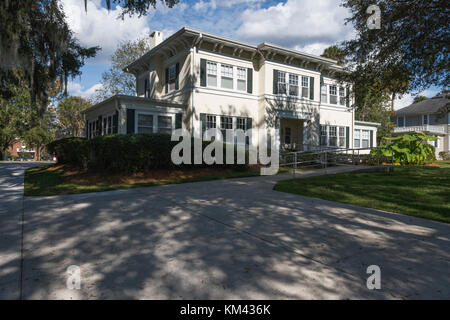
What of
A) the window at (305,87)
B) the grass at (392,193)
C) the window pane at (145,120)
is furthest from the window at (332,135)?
the window pane at (145,120)

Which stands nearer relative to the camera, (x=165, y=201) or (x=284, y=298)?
(x=284, y=298)

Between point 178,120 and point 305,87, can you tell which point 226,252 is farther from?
point 305,87

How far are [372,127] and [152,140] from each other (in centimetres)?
2160

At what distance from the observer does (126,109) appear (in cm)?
1509

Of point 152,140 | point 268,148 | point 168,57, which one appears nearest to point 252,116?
point 268,148

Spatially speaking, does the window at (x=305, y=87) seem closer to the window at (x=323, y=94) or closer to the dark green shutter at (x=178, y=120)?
the window at (x=323, y=94)

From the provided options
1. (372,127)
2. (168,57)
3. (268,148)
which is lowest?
(268,148)

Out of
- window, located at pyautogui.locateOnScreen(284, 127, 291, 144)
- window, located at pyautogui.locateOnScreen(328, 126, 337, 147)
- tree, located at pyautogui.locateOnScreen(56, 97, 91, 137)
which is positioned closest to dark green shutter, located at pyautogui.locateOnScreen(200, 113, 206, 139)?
window, located at pyautogui.locateOnScreen(284, 127, 291, 144)

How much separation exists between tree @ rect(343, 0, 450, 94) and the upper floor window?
7457mm

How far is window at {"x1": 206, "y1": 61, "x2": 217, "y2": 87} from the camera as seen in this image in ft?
54.1

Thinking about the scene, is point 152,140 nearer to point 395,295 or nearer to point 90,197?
point 90,197

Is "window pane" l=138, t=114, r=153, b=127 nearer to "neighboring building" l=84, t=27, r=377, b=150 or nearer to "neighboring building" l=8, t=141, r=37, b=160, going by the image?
"neighboring building" l=84, t=27, r=377, b=150

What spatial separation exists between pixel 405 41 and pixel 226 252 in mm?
10469

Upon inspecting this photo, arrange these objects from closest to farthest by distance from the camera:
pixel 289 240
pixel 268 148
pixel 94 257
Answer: pixel 94 257, pixel 289 240, pixel 268 148
